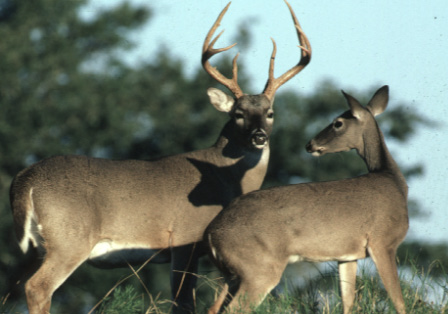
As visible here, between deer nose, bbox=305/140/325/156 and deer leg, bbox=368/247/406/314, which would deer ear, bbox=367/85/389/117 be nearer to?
deer nose, bbox=305/140/325/156

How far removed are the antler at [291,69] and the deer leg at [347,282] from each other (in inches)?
112

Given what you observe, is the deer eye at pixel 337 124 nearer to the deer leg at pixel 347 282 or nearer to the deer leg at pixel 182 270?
the deer leg at pixel 347 282

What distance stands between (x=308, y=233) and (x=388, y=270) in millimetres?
705

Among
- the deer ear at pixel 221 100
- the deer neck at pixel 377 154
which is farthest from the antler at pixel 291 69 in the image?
the deer neck at pixel 377 154

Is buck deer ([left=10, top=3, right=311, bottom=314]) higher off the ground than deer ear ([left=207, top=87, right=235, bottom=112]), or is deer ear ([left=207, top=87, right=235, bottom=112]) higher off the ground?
deer ear ([left=207, top=87, right=235, bottom=112])

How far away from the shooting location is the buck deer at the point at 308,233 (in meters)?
7.04

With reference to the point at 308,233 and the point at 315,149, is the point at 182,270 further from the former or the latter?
the point at 308,233

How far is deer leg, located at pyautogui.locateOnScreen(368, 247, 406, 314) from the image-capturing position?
22.8ft

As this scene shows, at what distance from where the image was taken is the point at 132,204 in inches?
344

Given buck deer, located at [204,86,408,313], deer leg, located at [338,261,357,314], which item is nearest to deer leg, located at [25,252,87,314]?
buck deer, located at [204,86,408,313]

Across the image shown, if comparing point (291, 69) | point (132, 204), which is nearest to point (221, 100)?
point (291, 69)

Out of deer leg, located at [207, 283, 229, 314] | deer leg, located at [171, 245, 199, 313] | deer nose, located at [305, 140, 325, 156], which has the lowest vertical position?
deer leg, located at [171, 245, 199, 313]

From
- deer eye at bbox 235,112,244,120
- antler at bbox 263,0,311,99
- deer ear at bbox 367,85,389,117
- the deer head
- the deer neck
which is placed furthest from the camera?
antler at bbox 263,0,311,99

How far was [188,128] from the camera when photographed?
19141mm
